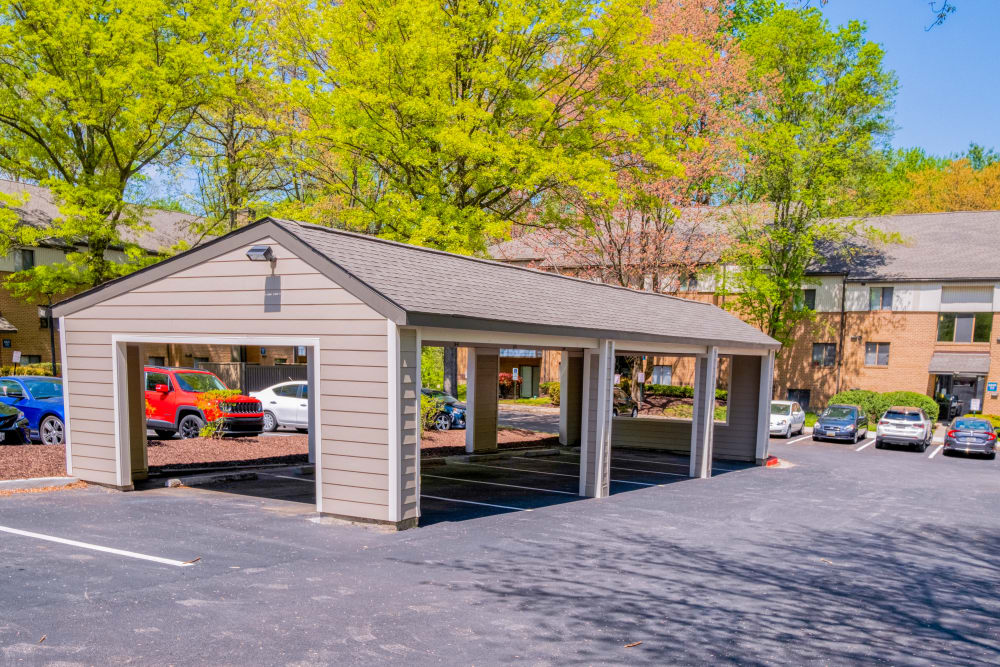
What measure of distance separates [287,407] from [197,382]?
3.70 meters

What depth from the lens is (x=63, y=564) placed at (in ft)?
25.8

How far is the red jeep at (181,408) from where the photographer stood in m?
17.5

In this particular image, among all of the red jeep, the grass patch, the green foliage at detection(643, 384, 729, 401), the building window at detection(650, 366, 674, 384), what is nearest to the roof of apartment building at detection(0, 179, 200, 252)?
the red jeep

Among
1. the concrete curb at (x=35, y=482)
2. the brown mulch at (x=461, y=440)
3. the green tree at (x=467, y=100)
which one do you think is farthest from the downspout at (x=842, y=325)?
the concrete curb at (x=35, y=482)

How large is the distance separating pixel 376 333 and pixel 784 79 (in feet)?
108

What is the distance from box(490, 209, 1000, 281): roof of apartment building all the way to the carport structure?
20868mm

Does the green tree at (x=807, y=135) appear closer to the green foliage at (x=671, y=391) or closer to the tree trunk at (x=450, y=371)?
the green foliage at (x=671, y=391)

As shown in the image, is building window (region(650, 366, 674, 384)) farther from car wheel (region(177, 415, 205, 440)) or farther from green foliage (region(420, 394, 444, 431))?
car wheel (region(177, 415, 205, 440))

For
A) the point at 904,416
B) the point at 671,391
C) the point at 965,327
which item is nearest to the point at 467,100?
the point at 904,416

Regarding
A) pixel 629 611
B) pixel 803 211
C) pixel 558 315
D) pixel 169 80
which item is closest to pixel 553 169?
pixel 558 315

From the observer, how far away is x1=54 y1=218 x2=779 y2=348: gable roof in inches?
388

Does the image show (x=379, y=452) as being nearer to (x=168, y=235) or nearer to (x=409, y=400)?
(x=409, y=400)

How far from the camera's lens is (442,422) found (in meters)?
24.2

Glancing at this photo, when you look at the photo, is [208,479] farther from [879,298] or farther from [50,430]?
[879,298]
